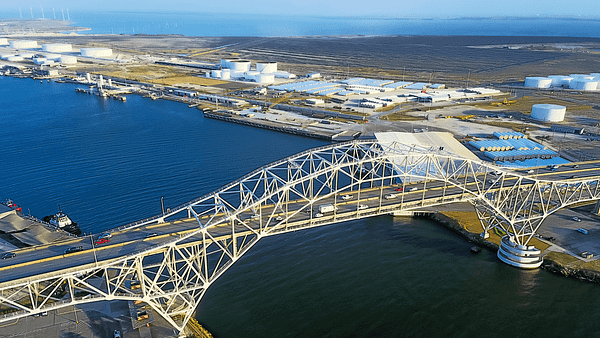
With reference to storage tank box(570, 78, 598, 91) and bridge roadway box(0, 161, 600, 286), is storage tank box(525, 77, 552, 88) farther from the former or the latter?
bridge roadway box(0, 161, 600, 286)

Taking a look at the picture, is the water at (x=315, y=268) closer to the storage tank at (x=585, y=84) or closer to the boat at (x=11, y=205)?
the boat at (x=11, y=205)

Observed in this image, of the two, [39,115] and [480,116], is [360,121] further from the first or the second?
[39,115]

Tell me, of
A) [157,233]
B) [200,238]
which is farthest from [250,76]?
[200,238]

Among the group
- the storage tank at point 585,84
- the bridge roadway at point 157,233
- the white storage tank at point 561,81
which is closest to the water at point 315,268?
the bridge roadway at point 157,233

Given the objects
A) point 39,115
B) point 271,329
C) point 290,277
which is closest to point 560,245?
point 290,277

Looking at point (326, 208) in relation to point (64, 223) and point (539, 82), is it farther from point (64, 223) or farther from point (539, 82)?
point (539, 82)

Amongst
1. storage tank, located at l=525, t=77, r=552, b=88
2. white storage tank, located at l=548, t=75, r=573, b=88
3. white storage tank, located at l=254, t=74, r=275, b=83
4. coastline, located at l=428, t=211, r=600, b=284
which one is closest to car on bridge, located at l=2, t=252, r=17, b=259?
coastline, located at l=428, t=211, r=600, b=284

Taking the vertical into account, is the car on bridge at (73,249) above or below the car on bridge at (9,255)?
above

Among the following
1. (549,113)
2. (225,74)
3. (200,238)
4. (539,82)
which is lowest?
(549,113)
